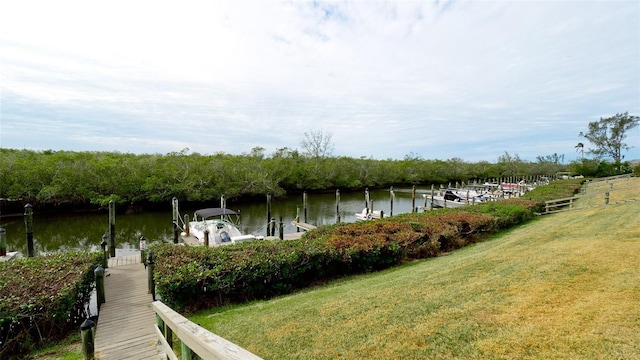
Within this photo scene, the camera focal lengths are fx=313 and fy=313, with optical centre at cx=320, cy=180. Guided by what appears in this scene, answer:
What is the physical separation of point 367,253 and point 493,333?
651cm

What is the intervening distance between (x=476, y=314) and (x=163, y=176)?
3319 cm

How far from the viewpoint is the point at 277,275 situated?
30.3ft

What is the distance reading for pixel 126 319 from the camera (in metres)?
7.81

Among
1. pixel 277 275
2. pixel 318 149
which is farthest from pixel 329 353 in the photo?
pixel 318 149

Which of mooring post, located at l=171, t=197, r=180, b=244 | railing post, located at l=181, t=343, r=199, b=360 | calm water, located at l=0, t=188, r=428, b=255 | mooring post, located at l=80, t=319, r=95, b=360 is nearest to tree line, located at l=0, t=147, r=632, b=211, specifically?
calm water, located at l=0, t=188, r=428, b=255

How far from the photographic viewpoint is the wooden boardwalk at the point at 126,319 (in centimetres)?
626

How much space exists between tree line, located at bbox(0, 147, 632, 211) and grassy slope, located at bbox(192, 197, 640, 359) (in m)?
27.5

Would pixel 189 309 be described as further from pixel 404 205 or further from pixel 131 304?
pixel 404 205

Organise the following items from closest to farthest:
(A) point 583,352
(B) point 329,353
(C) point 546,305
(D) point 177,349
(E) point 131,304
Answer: (A) point 583,352 → (B) point 329,353 → (C) point 546,305 → (D) point 177,349 → (E) point 131,304

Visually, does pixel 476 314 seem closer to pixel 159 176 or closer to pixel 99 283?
pixel 99 283

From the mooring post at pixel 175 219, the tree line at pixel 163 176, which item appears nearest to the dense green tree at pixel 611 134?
the tree line at pixel 163 176

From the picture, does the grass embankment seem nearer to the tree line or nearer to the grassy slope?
the grassy slope

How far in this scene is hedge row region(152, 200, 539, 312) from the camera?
27.2 feet

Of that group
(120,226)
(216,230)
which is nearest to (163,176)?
(120,226)
